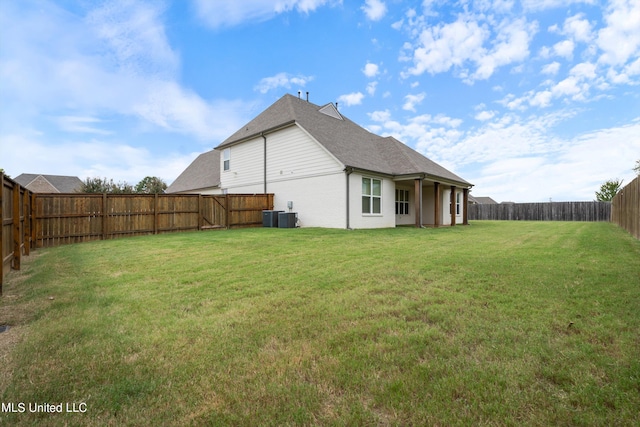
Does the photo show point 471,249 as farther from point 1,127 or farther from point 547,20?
point 1,127

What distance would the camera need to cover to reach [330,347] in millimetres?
2432

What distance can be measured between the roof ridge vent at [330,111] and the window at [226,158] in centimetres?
677

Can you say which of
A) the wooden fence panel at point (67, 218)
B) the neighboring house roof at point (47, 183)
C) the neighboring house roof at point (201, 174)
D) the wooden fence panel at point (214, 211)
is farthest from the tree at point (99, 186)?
the wooden fence panel at point (67, 218)

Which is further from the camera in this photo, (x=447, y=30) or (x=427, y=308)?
(x=447, y=30)

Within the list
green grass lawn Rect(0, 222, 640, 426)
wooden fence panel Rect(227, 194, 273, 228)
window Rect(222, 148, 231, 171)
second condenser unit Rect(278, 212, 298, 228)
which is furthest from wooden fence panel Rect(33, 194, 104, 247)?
window Rect(222, 148, 231, 171)

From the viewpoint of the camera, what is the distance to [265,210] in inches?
635

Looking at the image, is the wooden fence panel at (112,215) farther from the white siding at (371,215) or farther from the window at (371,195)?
the window at (371,195)

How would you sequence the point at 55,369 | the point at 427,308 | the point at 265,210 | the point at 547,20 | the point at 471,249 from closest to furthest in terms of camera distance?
the point at 55,369, the point at 427,308, the point at 471,249, the point at 547,20, the point at 265,210

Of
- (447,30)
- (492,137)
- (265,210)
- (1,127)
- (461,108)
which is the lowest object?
(265,210)

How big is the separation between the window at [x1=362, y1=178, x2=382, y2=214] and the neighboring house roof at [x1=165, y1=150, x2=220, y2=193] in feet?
38.4

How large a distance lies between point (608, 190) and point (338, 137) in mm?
47610

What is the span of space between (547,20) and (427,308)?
490 inches

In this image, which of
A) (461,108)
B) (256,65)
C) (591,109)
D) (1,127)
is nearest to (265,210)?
(256,65)

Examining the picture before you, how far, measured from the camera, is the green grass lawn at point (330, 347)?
1.71 meters
